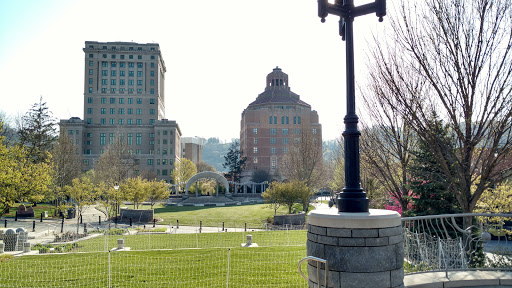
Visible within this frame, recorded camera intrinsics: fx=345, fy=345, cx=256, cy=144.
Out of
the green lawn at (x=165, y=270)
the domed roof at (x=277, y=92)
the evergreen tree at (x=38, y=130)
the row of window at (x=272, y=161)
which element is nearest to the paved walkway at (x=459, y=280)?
the green lawn at (x=165, y=270)

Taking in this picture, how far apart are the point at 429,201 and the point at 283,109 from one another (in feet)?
250

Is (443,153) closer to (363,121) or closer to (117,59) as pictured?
(363,121)

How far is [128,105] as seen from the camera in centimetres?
9638

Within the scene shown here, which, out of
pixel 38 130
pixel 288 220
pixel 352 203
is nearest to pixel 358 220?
pixel 352 203

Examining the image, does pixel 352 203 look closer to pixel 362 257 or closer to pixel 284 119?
pixel 362 257

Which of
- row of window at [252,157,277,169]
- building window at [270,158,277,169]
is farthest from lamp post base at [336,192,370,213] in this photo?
building window at [270,158,277,169]

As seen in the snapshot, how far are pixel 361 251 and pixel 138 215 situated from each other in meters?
31.2

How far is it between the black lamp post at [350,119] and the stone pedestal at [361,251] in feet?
1.80

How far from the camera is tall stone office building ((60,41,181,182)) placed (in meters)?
92.6

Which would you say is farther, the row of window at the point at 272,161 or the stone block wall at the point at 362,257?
the row of window at the point at 272,161

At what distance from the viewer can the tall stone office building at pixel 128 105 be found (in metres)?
92.6

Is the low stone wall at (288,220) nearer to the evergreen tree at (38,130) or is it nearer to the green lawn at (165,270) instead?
the green lawn at (165,270)

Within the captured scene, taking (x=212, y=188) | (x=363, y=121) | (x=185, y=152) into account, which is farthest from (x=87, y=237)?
(x=185, y=152)

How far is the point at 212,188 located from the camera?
62.6 metres
